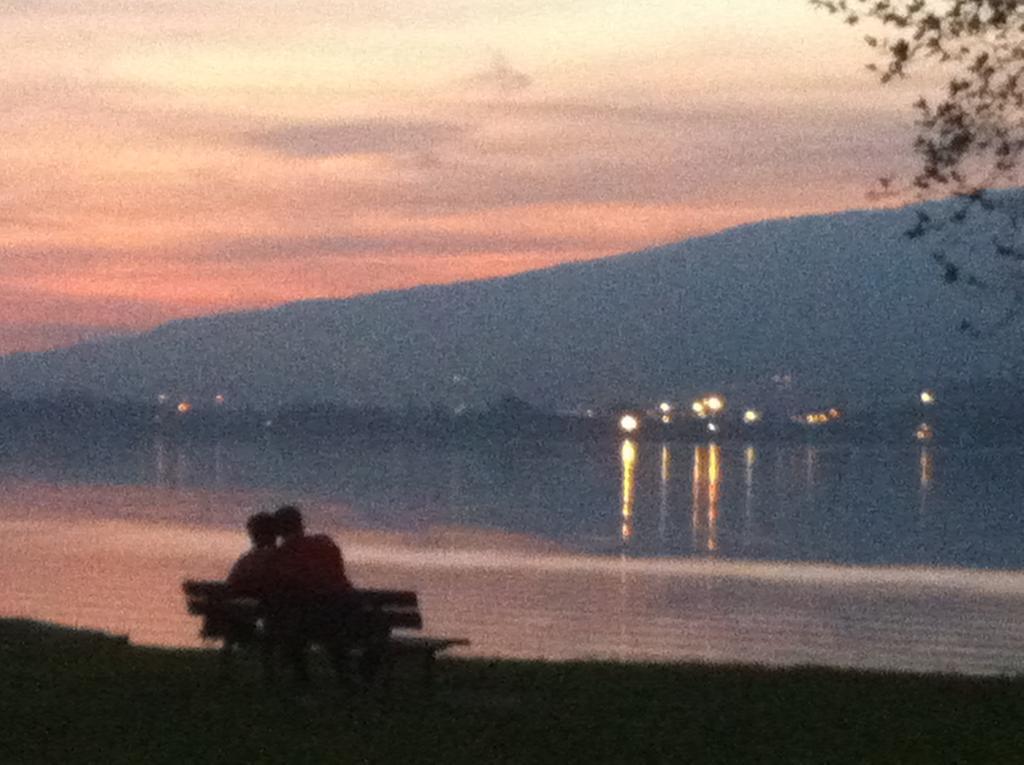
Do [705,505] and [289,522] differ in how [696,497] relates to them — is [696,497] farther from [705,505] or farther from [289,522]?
[289,522]

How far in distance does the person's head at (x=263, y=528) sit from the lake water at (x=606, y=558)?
32.3ft

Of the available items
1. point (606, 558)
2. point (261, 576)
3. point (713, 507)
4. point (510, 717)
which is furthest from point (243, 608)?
point (713, 507)

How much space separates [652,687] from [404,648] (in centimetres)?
158

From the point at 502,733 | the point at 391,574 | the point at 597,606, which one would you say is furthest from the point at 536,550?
the point at 502,733

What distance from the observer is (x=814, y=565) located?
149 feet

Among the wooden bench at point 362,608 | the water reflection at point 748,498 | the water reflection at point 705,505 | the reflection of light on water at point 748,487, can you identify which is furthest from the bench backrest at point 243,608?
the reflection of light on water at point 748,487

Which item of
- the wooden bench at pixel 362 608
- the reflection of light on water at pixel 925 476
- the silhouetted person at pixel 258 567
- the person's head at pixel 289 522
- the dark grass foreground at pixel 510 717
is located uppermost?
the person's head at pixel 289 522

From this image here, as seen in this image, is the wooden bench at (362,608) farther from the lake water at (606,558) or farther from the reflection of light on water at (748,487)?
the reflection of light on water at (748,487)

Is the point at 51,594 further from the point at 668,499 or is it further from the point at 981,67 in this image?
the point at 668,499

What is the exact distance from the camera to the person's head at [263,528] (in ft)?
41.1

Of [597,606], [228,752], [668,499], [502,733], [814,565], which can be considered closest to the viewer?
[228,752]

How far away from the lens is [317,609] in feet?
38.9

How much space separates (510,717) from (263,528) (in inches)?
102

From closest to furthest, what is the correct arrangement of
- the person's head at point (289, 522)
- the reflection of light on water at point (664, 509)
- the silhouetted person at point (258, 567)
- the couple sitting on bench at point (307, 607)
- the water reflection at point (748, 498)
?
the couple sitting on bench at point (307, 607)
the silhouetted person at point (258, 567)
the person's head at point (289, 522)
the reflection of light on water at point (664, 509)
the water reflection at point (748, 498)
